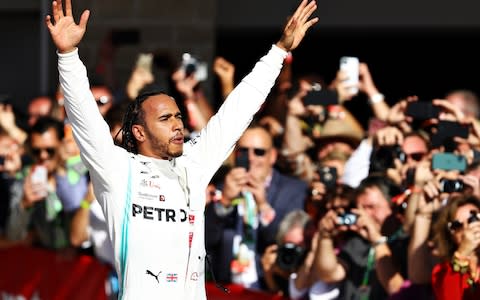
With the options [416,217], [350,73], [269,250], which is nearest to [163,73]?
[350,73]

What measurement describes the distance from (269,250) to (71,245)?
2.61 meters

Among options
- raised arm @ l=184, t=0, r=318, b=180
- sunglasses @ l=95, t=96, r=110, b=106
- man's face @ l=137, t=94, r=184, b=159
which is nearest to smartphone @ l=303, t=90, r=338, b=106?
raised arm @ l=184, t=0, r=318, b=180

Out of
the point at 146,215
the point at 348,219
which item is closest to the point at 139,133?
the point at 146,215

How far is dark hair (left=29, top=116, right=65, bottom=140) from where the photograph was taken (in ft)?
39.5

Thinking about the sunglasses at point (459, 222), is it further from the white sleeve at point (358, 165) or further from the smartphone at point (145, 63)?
the smartphone at point (145, 63)

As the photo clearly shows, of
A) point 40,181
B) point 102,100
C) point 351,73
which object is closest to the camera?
point 351,73

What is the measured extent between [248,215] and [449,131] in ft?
5.26

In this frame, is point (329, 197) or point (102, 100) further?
point (102, 100)

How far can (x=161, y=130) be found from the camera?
7.01m

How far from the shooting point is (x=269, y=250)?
920 cm

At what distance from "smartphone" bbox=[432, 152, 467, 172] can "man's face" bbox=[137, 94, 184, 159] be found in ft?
5.83

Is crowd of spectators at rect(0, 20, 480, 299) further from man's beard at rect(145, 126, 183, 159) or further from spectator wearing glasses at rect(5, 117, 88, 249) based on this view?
man's beard at rect(145, 126, 183, 159)

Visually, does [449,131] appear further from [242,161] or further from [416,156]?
[242,161]

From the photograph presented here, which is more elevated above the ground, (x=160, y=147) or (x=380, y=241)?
(x=160, y=147)
